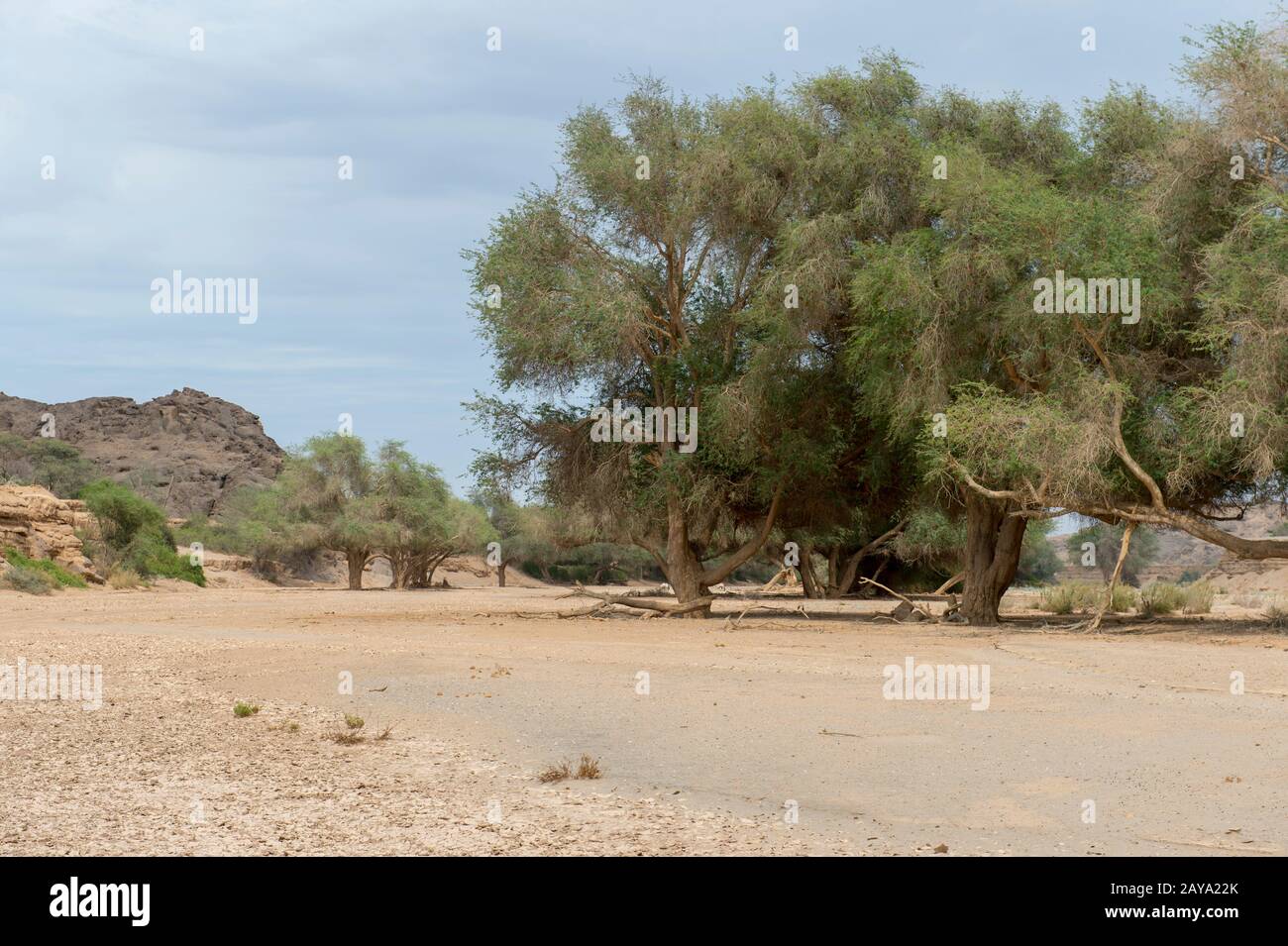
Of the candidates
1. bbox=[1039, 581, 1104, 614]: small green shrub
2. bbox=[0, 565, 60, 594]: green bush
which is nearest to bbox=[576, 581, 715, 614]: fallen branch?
bbox=[1039, 581, 1104, 614]: small green shrub

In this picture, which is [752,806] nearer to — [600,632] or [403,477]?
[600,632]

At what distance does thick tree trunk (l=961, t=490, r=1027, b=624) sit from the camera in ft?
87.4

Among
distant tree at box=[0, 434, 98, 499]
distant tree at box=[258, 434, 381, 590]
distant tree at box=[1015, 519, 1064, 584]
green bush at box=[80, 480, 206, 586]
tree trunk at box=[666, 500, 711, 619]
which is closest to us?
tree trunk at box=[666, 500, 711, 619]

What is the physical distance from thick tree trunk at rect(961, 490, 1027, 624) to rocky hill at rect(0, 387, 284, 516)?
70.5m

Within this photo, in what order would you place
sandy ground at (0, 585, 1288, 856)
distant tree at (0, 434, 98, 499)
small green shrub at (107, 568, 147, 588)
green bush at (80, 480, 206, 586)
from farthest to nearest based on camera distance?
distant tree at (0, 434, 98, 499) < green bush at (80, 480, 206, 586) < small green shrub at (107, 568, 147, 588) < sandy ground at (0, 585, 1288, 856)

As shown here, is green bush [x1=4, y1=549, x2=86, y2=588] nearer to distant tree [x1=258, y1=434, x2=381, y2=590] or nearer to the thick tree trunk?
distant tree [x1=258, y1=434, x2=381, y2=590]

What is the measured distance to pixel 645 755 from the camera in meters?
9.15

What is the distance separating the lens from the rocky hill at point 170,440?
3504 inches

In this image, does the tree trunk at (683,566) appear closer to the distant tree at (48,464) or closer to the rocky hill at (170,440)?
the distant tree at (48,464)

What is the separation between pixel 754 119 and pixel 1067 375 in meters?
8.66

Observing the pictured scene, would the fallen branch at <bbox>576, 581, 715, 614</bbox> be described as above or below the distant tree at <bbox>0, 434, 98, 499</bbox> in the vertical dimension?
below

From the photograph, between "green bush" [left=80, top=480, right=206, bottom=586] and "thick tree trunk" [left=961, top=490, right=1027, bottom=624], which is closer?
"thick tree trunk" [left=961, top=490, right=1027, bottom=624]

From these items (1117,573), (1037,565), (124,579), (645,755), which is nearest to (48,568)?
(124,579)

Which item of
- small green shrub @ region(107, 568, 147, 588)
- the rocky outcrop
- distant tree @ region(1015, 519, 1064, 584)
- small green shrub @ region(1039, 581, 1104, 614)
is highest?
the rocky outcrop
